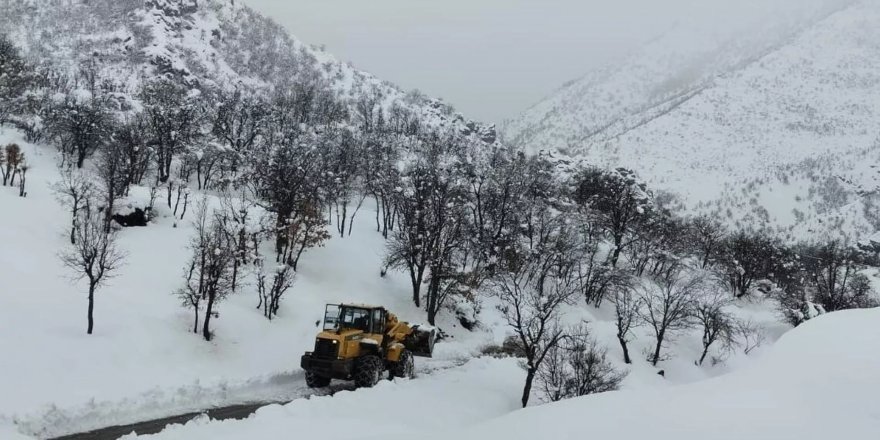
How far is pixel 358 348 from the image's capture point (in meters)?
19.8

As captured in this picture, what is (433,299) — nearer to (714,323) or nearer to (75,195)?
(714,323)

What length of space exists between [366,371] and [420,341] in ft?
18.3

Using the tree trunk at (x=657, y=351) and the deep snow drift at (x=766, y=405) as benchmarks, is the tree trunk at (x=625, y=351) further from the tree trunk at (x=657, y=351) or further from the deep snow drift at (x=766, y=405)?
the deep snow drift at (x=766, y=405)

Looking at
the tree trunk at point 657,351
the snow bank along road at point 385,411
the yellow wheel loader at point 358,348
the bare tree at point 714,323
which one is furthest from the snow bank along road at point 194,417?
the bare tree at point 714,323

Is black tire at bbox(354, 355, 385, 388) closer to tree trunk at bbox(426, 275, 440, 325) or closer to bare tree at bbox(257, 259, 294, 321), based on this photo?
bare tree at bbox(257, 259, 294, 321)

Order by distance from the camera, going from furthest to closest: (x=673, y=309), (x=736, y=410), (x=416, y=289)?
(x=673, y=309) < (x=416, y=289) < (x=736, y=410)

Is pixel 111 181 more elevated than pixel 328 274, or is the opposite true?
pixel 111 181

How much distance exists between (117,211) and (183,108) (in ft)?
90.9

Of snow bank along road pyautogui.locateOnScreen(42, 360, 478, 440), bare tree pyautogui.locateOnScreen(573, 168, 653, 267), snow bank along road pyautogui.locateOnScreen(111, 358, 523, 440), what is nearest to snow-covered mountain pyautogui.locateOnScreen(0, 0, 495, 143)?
bare tree pyautogui.locateOnScreen(573, 168, 653, 267)

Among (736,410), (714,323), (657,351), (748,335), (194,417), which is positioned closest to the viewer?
(736,410)

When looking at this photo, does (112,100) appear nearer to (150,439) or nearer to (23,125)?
(23,125)

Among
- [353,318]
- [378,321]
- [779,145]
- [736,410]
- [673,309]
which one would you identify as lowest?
A: [673,309]

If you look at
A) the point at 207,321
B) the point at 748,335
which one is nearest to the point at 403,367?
the point at 207,321

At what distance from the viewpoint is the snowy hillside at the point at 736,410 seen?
280 inches
